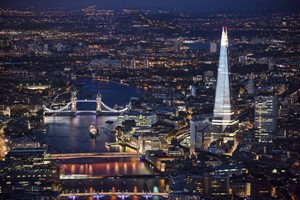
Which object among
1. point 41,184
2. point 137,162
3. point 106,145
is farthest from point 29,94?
point 41,184

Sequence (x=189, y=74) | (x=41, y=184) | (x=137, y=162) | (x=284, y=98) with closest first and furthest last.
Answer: (x=41, y=184)
(x=137, y=162)
(x=284, y=98)
(x=189, y=74)

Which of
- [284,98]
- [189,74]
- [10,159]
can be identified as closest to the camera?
[10,159]

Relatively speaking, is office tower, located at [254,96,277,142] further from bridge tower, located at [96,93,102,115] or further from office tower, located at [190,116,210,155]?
bridge tower, located at [96,93,102,115]

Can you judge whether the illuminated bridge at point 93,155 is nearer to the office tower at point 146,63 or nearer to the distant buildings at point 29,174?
the distant buildings at point 29,174

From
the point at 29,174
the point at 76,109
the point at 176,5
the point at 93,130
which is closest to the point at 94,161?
the point at 29,174

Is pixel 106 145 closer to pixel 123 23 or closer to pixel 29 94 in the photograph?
pixel 29 94

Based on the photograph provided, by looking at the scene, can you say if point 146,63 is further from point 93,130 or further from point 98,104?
point 93,130

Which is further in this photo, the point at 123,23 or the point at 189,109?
the point at 123,23

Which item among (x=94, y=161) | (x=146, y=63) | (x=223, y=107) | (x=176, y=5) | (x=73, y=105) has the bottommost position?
(x=94, y=161)
